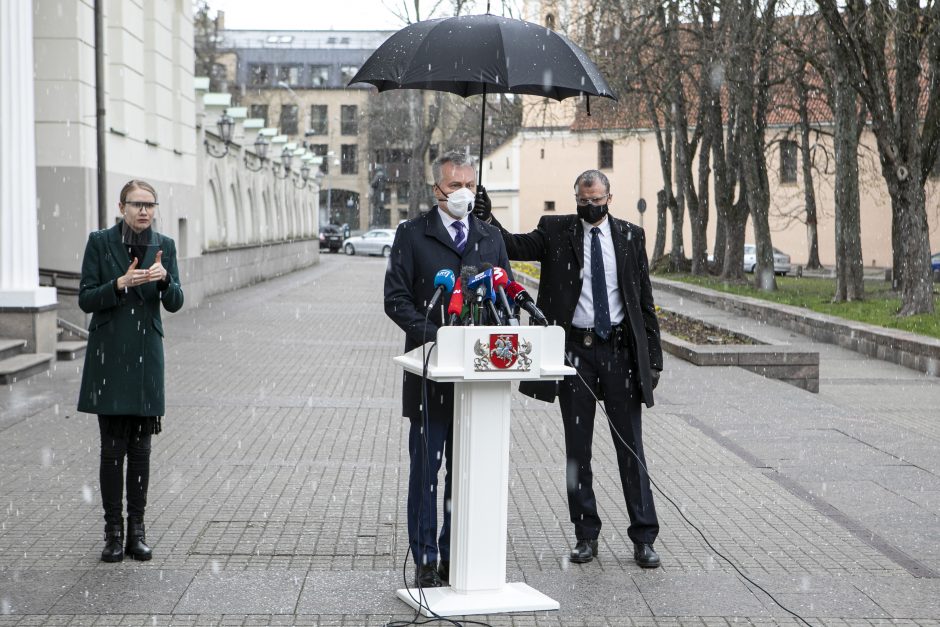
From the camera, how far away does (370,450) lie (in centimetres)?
922

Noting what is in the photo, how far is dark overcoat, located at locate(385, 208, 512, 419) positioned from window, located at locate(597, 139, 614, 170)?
192 feet

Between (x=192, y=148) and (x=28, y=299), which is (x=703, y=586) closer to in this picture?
(x=28, y=299)

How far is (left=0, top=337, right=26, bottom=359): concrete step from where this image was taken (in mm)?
13552

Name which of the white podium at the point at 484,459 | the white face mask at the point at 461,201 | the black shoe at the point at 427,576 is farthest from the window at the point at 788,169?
the white podium at the point at 484,459

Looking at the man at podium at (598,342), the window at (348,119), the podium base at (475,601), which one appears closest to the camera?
the podium base at (475,601)

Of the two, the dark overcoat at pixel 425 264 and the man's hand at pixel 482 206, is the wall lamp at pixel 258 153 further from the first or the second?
the dark overcoat at pixel 425 264

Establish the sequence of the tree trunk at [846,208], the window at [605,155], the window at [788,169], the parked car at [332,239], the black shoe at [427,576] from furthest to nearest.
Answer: the parked car at [332,239], the window at [605,155], the window at [788,169], the tree trunk at [846,208], the black shoe at [427,576]

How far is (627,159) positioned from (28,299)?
51233 mm

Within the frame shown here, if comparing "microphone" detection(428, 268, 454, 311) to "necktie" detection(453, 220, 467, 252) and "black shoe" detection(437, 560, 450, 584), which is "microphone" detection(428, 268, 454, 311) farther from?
"black shoe" detection(437, 560, 450, 584)

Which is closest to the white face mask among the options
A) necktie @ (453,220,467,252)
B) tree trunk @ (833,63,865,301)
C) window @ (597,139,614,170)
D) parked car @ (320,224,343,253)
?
→ necktie @ (453,220,467,252)

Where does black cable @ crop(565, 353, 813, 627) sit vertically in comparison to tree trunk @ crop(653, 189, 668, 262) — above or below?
below

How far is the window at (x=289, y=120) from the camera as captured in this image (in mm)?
105438

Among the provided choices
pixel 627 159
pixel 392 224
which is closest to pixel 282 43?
pixel 392 224

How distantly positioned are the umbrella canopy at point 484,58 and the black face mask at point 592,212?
69 cm
